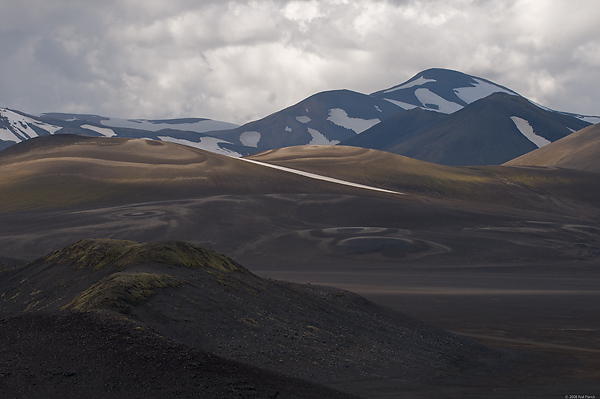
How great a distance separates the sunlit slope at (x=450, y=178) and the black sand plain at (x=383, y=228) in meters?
0.42

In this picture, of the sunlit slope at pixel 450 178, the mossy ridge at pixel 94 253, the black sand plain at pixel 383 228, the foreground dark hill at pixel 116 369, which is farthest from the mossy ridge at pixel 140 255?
the sunlit slope at pixel 450 178

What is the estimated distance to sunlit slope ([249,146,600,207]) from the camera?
128875 mm

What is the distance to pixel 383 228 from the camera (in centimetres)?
8338

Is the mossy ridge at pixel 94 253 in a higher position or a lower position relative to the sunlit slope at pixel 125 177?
lower

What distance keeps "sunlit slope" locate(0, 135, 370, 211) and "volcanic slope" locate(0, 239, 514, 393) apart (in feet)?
255

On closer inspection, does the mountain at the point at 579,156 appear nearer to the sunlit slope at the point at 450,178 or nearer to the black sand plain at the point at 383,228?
the sunlit slope at the point at 450,178

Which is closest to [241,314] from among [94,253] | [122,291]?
[122,291]

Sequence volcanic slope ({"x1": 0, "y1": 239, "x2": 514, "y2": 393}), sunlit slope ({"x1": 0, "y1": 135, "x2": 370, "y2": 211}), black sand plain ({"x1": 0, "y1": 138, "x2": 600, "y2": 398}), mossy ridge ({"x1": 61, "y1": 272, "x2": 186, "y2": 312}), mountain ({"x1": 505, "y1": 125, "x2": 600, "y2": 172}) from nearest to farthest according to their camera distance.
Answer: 1. mossy ridge ({"x1": 61, "y1": 272, "x2": 186, "y2": 312})
2. volcanic slope ({"x1": 0, "y1": 239, "x2": 514, "y2": 393})
3. black sand plain ({"x1": 0, "y1": 138, "x2": 600, "y2": 398})
4. sunlit slope ({"x1": 0, "y1": 135, "x2": 370, "y2": 211})
5. mountain ({"x1": 505, "y1": 125, "x2": 600, "y2": 172})

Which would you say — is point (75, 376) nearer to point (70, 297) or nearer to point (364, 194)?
point (70, 297)

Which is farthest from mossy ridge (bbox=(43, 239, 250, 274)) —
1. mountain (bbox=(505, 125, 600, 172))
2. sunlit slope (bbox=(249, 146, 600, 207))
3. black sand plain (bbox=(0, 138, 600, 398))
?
mountain (bbox=(505, 125, 600, 172))

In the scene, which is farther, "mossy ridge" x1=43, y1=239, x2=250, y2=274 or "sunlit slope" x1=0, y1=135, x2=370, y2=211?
"sunlit slope" x1=0, y1=135, x2=370, y2=211

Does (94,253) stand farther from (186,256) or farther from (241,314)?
(241,314)

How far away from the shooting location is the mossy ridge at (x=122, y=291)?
1902 cm

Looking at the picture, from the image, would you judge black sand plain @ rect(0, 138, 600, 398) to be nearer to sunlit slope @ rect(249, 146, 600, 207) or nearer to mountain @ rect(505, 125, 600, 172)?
sunlit slope @ rect(249, 146, 600, 207)
